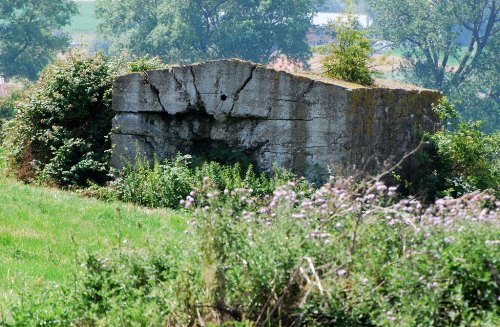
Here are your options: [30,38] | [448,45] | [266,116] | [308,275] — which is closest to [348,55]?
[266,116]

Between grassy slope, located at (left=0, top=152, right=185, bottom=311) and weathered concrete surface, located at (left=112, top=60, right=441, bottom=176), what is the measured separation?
5.98 ft

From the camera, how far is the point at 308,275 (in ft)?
20.7

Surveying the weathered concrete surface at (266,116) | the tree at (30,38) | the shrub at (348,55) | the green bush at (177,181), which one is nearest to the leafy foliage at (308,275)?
the green bush at (177,181)

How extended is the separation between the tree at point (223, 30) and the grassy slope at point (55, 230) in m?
49.6

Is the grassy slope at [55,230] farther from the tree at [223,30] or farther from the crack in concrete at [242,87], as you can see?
the tree at [223,30]

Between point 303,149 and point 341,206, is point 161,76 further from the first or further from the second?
point 341,206

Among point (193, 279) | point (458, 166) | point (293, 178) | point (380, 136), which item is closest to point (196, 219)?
point (193, 279)

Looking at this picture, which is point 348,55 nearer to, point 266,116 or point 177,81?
point 266,116

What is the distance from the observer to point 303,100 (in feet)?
45.2

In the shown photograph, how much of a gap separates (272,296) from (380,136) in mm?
8353

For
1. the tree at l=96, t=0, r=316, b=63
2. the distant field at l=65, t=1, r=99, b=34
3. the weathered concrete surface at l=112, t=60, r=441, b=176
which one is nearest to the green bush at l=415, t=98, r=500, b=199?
the weathered concrete surface at l=112, t=60, r=441, b=176

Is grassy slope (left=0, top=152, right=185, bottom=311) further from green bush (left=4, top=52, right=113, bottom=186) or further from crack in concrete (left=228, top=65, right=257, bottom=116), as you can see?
crack in concrete (left=228, top=65, right=257, bottom=116)

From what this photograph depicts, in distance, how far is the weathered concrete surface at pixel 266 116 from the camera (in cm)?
1370

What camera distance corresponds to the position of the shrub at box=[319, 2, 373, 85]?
49.8 ft
